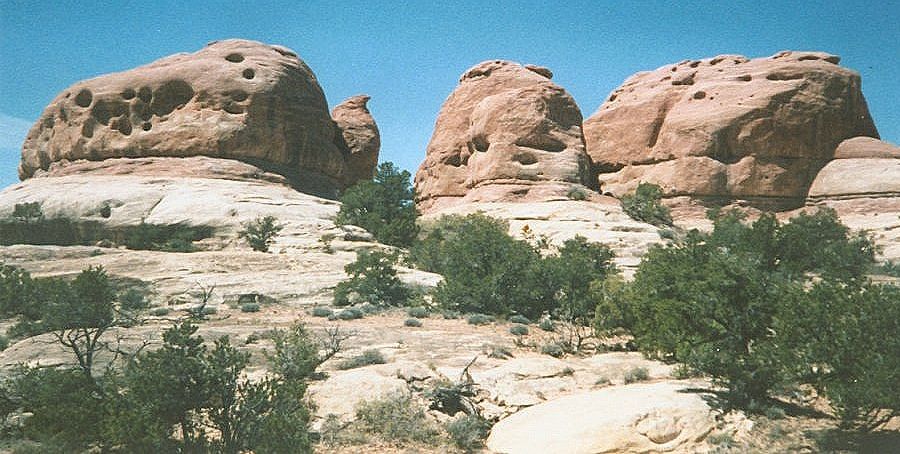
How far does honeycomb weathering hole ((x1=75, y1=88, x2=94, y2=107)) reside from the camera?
1503 inches

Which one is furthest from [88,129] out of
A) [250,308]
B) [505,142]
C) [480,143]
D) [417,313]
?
[417,313]

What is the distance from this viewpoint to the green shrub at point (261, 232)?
26.1m

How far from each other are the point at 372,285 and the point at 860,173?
3244 centimetres

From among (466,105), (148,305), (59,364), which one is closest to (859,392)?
(59,364)

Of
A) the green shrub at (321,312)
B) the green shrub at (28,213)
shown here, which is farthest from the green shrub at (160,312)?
the green shrub at (28,213)

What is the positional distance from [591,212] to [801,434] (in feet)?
83.3

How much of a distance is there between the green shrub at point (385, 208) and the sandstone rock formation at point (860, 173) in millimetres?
25002

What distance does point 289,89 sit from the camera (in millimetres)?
38281

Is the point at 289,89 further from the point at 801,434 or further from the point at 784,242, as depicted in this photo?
the point at 801,434

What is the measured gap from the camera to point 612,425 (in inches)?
342

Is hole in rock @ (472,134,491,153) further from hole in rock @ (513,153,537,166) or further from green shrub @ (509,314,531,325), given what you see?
green shrub @ (509,314,531,325)

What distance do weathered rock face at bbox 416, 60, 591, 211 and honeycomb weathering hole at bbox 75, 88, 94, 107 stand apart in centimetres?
2218

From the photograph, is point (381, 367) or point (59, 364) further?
point (381, 367)

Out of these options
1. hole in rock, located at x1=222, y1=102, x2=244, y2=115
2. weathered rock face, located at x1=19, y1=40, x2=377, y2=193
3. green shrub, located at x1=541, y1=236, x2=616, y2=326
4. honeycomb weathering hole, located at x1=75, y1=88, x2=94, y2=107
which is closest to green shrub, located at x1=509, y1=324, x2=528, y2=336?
green shrub, located at x1=541, y1=236, x2=616, y2=326
